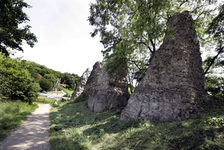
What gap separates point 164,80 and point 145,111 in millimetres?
2054

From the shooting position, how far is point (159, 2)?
4262 millimetres

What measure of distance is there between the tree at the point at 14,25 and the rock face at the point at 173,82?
11.3m

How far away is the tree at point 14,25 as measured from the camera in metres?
7.98

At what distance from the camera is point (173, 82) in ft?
18.7

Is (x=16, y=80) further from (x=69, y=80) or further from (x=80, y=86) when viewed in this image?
(x=69, y=80)

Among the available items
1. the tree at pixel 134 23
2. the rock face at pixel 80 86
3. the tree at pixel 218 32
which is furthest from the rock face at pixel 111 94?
the rock face at pixel 80 86

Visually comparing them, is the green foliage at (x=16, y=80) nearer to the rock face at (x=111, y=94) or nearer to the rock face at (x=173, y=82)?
the rock face at (x=111, y=94)

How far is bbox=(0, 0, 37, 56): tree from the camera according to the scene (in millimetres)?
7984

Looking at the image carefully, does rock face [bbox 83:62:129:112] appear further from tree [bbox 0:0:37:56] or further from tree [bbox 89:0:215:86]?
tree [bbox 0:0:37:56]

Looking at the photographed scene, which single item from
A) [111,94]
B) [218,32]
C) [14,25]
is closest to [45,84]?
[14,25]

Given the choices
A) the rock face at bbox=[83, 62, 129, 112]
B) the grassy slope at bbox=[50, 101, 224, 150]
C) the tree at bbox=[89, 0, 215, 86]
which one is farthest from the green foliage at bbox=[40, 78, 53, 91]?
the grassy slope at bbox=[50, 101, 224, 150]

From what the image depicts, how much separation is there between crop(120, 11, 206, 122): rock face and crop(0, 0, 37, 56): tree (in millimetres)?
11289

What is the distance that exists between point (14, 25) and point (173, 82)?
44.4ft

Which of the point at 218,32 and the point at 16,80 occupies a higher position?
the point at 218,32
